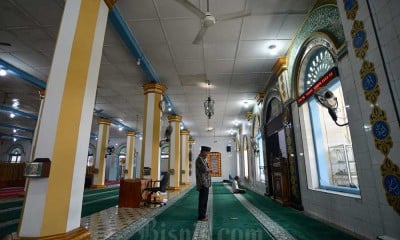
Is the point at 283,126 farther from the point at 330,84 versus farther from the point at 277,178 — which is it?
the point at 330,84

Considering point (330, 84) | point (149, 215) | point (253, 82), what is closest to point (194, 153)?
point (253, 82)

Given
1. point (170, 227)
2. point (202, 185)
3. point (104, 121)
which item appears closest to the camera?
point (170, 227)

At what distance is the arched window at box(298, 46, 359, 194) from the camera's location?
3.95 meters

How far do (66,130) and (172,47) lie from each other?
3.41 m

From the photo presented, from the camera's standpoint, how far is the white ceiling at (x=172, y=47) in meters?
4.05

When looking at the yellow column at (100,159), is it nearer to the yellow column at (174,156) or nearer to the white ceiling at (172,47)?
the white ceiling at (172,47)

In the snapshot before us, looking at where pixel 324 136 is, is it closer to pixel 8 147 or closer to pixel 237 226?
pixel 237 226

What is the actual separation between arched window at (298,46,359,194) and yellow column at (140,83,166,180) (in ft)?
13.8

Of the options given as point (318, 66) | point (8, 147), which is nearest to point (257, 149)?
point (318, 66)

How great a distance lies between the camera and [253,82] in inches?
293

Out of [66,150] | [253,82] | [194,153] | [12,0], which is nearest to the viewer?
[66,150]

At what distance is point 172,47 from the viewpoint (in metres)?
5.23

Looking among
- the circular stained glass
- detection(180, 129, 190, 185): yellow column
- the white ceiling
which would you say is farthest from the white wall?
the circular stained glass

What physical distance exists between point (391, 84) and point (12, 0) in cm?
589
